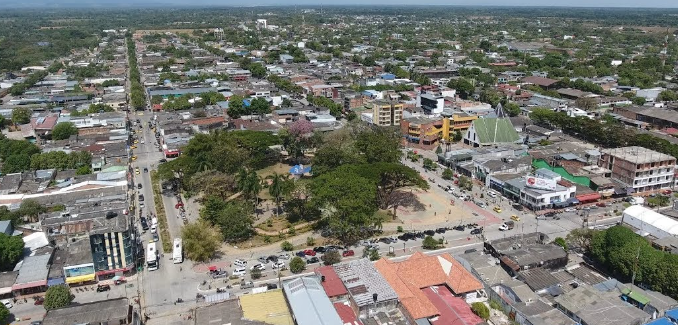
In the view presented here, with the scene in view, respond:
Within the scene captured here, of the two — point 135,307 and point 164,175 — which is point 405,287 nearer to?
point 135,307

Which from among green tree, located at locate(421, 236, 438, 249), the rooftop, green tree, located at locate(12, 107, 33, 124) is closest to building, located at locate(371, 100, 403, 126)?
the rooftop

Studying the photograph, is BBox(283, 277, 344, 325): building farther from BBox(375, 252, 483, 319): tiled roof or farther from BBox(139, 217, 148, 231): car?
BBox(139, 217, 148, 231): car

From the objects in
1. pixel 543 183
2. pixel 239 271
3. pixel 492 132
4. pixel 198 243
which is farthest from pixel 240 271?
pixel 492 132

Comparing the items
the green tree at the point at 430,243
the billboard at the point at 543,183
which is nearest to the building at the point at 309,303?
the green tree at the point at 430,243

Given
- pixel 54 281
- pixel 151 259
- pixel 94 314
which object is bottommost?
pixel 54 281

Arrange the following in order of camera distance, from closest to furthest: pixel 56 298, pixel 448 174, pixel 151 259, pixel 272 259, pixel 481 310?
pixel 481 310 < pixel 56 298 < pixel 151 259 < pixel 272 259 < pixel 448 174

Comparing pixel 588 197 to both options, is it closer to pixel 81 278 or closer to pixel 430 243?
pixel 430 243
